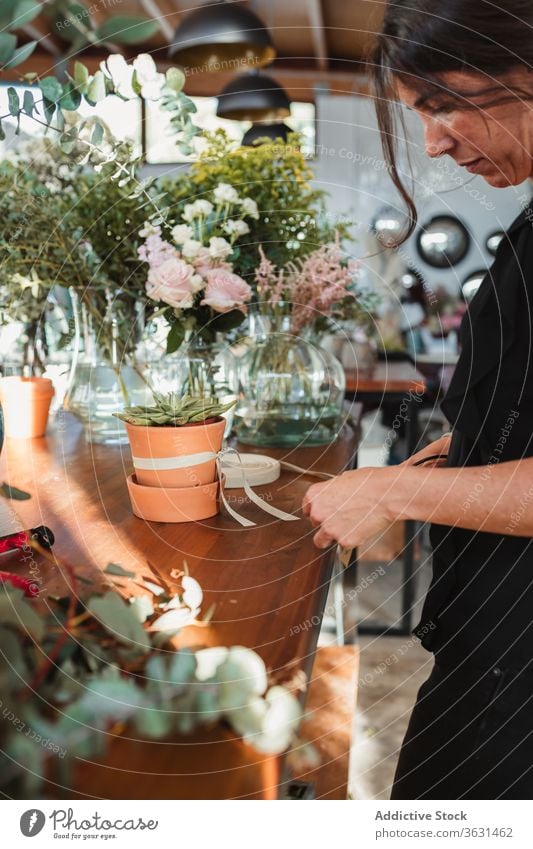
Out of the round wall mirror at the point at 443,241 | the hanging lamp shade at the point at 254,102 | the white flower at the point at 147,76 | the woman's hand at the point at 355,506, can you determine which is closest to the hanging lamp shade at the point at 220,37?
the hanging lamp shade at the point at 254,102

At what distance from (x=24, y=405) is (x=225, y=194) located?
18.0 inches

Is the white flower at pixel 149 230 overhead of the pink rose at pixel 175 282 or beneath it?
overhead

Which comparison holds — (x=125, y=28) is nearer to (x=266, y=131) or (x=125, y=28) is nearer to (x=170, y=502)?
(x=170, y=502)

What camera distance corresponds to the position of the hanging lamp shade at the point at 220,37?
259 centimetres

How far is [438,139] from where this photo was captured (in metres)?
0.84

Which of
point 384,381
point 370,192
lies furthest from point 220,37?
point 370,192

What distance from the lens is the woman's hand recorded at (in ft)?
2.55

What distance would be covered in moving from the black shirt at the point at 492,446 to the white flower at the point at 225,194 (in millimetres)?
541

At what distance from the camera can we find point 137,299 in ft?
4.53

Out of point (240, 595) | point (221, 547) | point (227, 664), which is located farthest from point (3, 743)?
point (221, 547)

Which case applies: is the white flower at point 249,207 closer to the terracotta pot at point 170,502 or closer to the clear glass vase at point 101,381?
the clear glass vase at point 101,381

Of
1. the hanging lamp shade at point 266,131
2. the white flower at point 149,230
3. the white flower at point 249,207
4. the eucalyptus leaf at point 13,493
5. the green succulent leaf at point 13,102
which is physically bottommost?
the eucalyptus leaf at point 13,493
